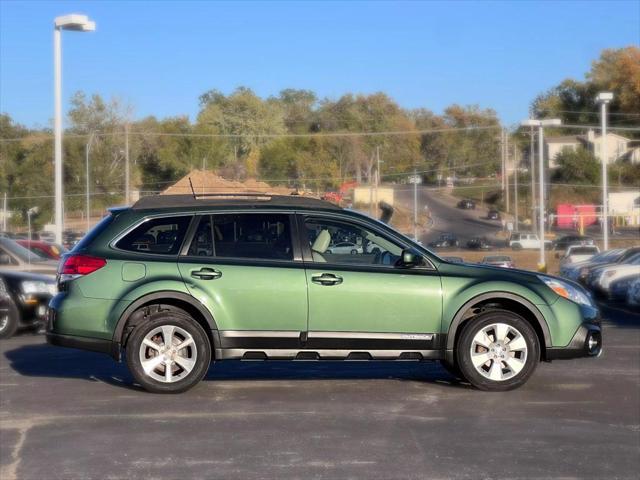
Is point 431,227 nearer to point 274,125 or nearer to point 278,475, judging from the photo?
point 274,125

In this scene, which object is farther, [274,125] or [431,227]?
[431,227]

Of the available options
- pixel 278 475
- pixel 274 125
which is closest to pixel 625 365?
pixel 278 475

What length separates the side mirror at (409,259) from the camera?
8281 mm

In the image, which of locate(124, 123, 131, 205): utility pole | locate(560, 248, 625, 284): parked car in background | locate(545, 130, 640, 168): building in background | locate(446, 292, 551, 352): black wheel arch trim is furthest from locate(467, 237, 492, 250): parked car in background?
locate(446, 292, 551, 352): black wheel arch trim

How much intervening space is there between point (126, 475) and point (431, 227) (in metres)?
59.7

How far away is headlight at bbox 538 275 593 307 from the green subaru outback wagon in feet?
0.27

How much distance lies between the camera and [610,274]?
2189 cm

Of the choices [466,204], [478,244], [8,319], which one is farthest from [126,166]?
[466,204]

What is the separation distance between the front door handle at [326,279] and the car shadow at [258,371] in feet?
3.89

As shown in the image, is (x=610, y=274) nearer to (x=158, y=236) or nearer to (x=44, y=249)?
(x=44, y=249)

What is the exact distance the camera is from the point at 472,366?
8289 millimetres

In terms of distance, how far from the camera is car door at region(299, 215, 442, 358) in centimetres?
818

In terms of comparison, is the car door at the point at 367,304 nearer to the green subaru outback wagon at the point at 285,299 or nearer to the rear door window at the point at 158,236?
the green subaru outback wagon at the point at 285,299

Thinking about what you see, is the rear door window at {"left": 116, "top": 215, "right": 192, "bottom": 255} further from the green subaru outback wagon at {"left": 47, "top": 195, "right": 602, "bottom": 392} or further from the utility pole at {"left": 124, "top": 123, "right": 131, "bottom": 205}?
the utility pole at {"left": 124, "top": 123, "right": 131, "bottom": 205}
